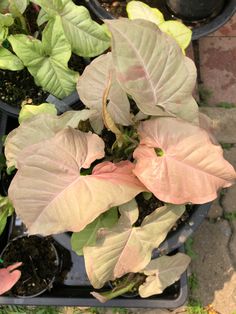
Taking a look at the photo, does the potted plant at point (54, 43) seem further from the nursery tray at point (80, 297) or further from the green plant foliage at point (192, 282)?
the green plant foliage at point (192, 282)

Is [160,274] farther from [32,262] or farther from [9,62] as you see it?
[9,62]

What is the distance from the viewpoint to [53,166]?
0.98 m

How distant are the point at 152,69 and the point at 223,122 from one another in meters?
0.75

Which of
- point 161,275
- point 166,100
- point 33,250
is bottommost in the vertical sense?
point 33,250

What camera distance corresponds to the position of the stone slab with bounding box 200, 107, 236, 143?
1.69m

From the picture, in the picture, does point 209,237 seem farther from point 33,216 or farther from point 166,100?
point 33,216

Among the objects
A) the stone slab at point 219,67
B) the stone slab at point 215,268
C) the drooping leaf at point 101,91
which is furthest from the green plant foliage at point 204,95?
the drooping leaf at point 101,91

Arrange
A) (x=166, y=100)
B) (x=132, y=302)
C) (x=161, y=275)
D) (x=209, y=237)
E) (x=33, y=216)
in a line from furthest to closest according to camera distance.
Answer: (x=209, y=237) → (x=132, y=302) → (x=161, y=275) → (x=166, y=100) → (x=33, y=216)

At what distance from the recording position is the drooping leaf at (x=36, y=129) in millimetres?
1093

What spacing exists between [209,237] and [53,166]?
799 millimetres

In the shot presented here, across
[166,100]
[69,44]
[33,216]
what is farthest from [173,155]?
[69,44]

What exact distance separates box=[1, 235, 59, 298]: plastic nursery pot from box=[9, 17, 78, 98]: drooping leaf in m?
0.45

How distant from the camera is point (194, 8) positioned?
157 cm

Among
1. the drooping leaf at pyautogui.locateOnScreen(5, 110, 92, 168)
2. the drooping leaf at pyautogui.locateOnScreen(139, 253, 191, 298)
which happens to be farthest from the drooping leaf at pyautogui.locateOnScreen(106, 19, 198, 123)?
the drooping leaf at pyautogui.locateOnScreen(139, 253, 191, 298)
